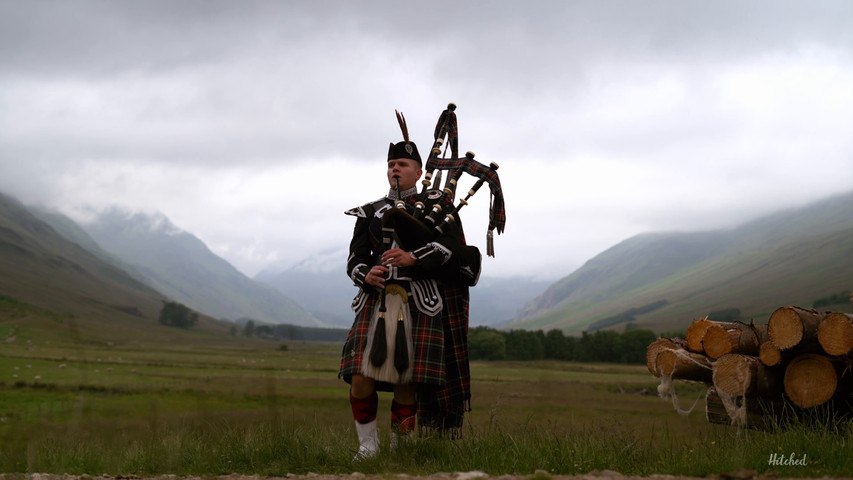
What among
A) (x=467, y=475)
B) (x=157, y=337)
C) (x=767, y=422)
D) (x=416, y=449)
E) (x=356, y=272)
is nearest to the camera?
(x=467, y=475)

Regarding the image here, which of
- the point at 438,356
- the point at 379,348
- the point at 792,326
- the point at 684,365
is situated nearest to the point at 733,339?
the point at 684,365

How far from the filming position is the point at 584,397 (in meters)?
43.5

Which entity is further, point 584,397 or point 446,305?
point 584,397

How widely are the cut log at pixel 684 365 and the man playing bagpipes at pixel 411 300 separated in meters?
2.59

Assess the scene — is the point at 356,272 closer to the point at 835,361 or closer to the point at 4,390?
the point at 835,361

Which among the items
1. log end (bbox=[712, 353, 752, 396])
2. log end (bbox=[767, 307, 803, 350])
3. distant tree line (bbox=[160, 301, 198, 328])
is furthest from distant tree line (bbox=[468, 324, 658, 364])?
distant tree line (bbox=[160, 301, 198, 328])

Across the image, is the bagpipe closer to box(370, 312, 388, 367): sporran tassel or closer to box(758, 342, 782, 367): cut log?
box(370, 312, 388, 367): sporran tassel

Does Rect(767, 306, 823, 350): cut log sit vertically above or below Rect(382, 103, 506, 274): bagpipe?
below

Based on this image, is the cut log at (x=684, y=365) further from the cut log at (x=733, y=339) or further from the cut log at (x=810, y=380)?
the cut log at (x=810, y=380)

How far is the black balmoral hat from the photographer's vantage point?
256 inches

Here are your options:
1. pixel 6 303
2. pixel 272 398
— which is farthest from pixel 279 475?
pixel 6 303

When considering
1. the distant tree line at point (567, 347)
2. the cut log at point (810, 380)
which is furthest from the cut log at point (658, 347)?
the distant tree line at point (567, 347)

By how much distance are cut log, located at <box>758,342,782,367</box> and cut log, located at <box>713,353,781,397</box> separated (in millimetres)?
104

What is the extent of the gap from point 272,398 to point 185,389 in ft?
135
